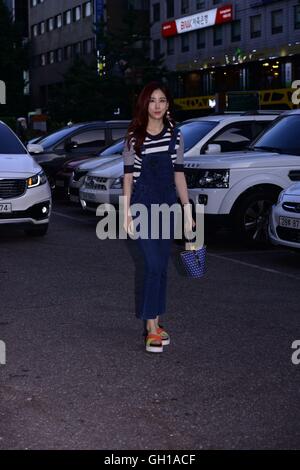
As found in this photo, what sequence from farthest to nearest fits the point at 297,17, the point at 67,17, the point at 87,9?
the point at 67,17 → the point at 87,9 → the point at 297,17

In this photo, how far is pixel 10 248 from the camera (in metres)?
12.4

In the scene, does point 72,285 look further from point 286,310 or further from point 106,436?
point 106,436

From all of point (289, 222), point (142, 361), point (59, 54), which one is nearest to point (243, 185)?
point (289, 222)

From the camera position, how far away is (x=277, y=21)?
55.3 m

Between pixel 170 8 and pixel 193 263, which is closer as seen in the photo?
pixel 193 263

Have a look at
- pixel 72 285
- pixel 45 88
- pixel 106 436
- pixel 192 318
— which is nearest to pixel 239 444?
pixel 106 436

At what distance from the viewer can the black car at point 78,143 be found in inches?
787

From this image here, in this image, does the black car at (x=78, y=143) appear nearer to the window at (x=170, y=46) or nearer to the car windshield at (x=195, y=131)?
the car windshield at (x=195, y=131)

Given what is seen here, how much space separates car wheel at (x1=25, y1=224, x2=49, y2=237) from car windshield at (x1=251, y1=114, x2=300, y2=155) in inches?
128

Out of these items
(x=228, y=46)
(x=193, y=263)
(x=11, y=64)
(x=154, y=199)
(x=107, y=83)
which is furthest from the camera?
(x=11, y=64)

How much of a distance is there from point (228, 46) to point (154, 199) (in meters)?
55.6

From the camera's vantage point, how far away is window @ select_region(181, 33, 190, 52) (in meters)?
65.1

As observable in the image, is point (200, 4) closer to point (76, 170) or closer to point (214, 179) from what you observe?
point (76, 170)

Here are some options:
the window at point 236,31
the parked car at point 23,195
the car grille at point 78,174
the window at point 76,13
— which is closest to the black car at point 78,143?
the car grille at point 78,174
